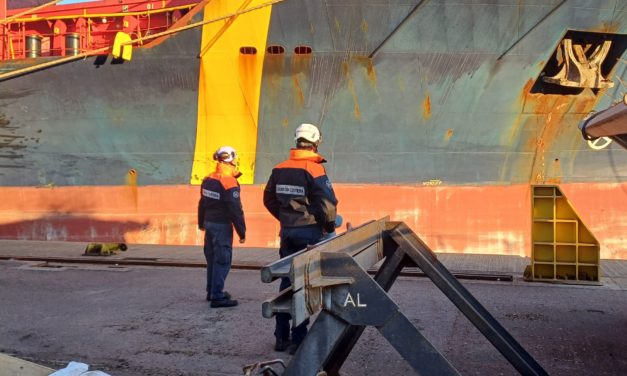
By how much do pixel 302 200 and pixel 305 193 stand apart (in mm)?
64

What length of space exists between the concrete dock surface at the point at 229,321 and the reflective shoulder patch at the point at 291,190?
135 centimetres

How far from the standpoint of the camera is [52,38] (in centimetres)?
1333

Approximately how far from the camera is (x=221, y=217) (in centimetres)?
612

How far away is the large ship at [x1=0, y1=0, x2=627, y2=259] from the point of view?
392 inches

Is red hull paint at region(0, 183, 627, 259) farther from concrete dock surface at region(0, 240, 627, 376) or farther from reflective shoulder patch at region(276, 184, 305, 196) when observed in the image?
reflective shoulder patch at region(276, 184, 305, 196)

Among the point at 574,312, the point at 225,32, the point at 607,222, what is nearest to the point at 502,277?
the point at 574,312

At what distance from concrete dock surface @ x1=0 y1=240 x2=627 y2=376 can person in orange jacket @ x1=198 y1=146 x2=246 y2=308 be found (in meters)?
0.35

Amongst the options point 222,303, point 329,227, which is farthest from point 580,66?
point 222,303

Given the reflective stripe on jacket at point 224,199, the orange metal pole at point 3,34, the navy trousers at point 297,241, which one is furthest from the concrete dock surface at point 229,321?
the orange metal pole at point 3,34

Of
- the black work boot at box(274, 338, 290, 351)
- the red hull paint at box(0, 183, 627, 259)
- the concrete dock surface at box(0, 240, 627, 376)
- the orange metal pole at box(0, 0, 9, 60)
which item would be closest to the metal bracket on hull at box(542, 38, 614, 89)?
the red hull paint at box(0, 183, 627, 259)

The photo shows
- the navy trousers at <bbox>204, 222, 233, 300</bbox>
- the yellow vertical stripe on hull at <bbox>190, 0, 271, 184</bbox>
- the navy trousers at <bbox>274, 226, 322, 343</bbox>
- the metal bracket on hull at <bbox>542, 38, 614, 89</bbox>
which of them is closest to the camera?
the navy trousers at <bbox>274, 226, 322, 343</bbox>

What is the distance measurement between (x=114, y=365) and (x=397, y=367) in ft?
7.31

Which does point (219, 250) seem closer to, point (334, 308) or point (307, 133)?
point (307, 133)

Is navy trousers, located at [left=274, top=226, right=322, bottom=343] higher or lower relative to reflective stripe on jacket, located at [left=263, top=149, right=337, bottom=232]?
lower
